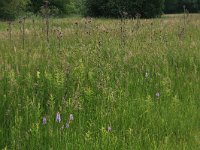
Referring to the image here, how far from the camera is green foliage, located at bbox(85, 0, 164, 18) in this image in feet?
113

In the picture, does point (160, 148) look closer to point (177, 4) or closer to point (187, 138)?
point (187, 138)

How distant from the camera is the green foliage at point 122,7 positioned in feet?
113

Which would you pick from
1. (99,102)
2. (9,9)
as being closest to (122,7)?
(9,9)

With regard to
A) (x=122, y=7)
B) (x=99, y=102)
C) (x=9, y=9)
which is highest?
(x=122, y=7)

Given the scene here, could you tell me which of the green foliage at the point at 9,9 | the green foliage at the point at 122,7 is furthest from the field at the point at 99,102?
the green foliage at the point at 122,7

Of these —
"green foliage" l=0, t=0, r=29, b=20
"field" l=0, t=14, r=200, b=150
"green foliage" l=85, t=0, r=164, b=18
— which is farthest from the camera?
"green foliage" l=85, t=0, r=164, b=18

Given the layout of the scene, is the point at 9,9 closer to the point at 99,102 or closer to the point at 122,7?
the point at 122,7

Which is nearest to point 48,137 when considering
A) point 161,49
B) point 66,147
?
point 66,147

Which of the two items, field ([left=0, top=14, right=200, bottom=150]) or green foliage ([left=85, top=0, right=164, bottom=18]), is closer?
field ([left=0, top=14, right=200, bottom=150])

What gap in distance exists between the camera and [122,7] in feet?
113

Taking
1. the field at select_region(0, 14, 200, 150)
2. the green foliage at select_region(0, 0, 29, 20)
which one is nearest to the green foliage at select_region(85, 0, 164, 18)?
the green foliage at select_region(0, 0, 29, 20)

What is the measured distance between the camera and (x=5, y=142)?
341cm

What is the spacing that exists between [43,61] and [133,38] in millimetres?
2977

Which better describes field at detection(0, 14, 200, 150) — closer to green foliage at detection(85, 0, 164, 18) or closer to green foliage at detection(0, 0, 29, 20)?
green foliage at detection(0, 0, 29, 20)
